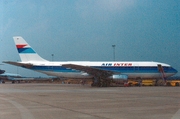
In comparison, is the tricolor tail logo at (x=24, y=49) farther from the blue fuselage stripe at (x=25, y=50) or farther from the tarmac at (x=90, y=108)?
the tarmac at (x=90, y=108)

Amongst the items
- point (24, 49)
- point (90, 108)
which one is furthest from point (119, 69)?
point (90, 108)

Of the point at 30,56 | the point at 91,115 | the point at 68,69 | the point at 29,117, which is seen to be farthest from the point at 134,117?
the point at 30,56

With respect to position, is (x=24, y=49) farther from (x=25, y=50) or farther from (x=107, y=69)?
(x=107, y=69)

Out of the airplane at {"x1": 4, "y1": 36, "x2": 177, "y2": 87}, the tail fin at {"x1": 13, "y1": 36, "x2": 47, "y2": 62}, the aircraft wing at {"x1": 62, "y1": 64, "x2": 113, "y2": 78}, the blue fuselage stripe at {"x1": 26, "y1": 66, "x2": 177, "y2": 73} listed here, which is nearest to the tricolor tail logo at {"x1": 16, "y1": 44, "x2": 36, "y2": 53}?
the tail fin at {"x1": 13, "y1": 36, "x2": 47, "y2": 62}

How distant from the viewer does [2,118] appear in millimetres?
10992

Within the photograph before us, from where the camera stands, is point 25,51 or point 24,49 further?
point 24,49

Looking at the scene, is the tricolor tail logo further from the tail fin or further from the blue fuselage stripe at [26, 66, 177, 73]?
the blue fuselage stripe at [26, 66, 177, 73]

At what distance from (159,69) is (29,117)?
3610 cm

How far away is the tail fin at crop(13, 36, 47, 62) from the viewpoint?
154 feet

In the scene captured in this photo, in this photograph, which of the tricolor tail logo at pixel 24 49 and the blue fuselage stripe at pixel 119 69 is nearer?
the blue fuselage stripe at pixel 119 69

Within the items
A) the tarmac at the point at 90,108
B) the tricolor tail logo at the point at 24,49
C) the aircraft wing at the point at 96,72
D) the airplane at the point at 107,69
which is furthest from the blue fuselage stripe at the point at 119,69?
the tarmac at the point at 90,108

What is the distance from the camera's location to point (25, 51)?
4694 centimetres

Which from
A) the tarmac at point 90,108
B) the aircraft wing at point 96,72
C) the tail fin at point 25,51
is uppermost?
the tail fin at point 25,51

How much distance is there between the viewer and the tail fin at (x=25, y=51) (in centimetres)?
4681
